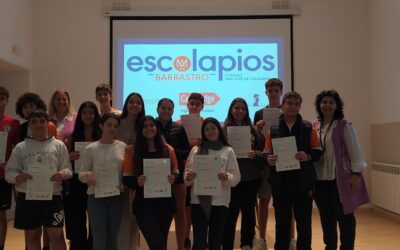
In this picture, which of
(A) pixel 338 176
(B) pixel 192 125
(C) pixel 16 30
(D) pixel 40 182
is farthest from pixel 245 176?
(C) pixel 16 30

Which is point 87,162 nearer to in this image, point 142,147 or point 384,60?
point 142,147

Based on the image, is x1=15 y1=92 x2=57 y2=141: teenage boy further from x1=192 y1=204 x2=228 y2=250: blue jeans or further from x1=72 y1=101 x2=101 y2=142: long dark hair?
x1=192 y1=204 x2=228 y2=250: blue jeans

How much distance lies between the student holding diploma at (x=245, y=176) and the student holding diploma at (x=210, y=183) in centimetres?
38

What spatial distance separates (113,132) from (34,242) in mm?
1103

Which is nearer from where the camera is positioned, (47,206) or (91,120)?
(47,206)

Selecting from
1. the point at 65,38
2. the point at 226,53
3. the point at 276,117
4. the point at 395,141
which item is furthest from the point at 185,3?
the point at 395,141

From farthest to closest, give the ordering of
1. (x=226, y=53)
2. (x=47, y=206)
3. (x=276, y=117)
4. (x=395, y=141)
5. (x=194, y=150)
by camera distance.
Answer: (x=226, y=53), (x=395, y=141), (x=276, y=117), (x=194, y=150), (x=47, y=206)

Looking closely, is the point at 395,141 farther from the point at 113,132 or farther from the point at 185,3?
the point at 113,132

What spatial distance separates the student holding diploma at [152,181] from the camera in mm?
2975

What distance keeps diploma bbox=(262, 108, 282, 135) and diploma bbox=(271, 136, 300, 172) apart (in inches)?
21.3

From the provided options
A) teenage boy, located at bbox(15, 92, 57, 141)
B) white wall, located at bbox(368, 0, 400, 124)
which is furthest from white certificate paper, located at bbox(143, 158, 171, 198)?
white wall, located at bbox(368, 0, 400, 124)

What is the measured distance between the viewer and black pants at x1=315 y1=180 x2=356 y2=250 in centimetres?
327

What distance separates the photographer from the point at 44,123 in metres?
3.06

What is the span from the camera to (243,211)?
12.0 ft
